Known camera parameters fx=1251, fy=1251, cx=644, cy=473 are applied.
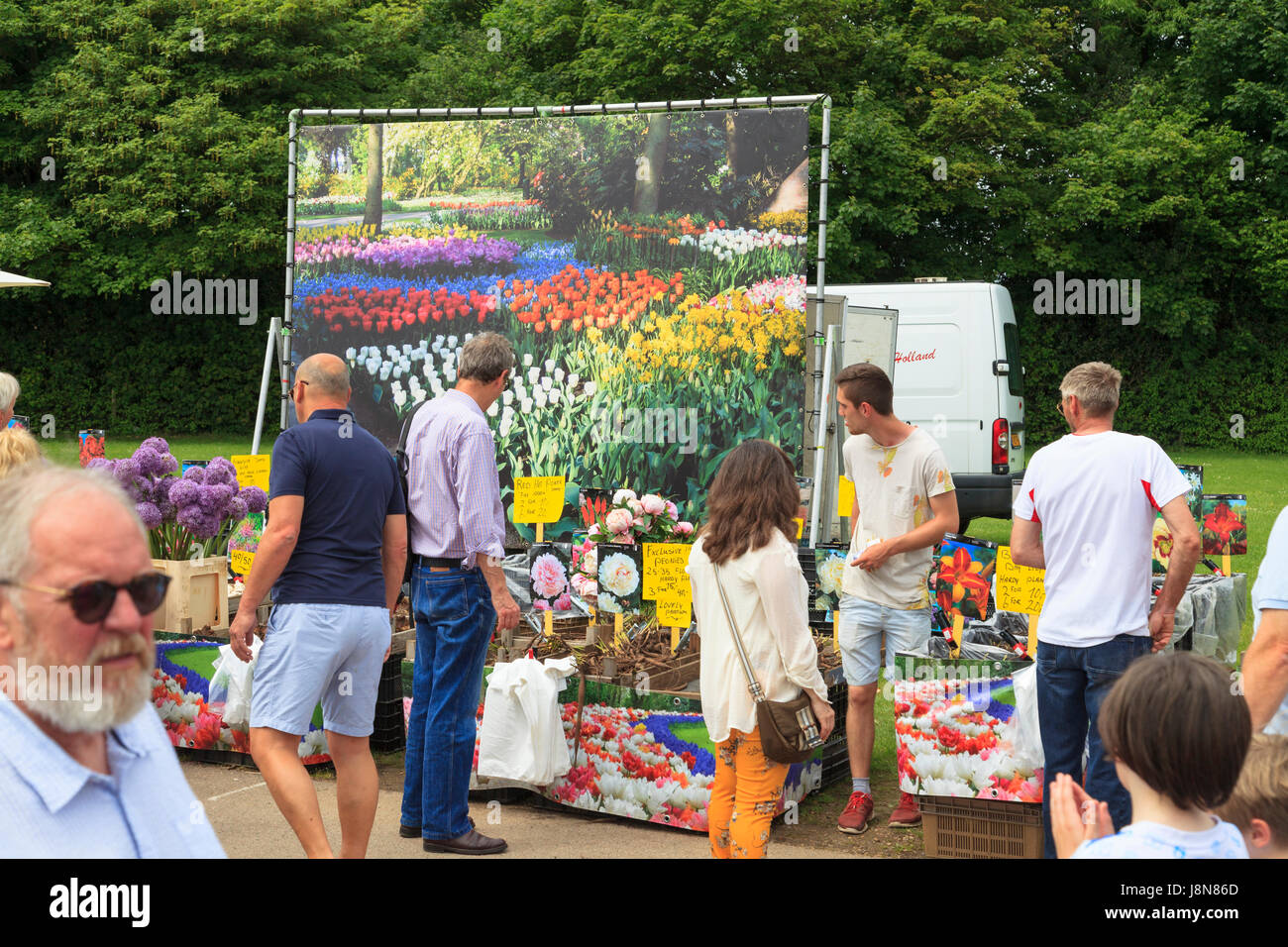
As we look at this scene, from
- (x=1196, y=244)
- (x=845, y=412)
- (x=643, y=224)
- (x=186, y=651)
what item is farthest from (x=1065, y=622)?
(x=1196, y=244)

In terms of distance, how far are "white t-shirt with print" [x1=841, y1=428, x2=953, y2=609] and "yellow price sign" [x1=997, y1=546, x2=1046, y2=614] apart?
0.28m

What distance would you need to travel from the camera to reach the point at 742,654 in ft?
11.2

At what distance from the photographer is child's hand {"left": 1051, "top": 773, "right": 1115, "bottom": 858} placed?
6.48 ft

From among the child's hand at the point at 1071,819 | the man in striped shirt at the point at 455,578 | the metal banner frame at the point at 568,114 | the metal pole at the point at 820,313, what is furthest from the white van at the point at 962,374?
the child's hand at the point at 1071,819

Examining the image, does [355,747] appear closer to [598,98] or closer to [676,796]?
[676,796]

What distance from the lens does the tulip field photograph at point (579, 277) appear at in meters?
7.51

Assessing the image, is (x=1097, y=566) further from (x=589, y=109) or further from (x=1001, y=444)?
(x=1001, y=444)

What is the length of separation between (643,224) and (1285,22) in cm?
1962

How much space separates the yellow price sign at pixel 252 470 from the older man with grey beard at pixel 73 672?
5.20 metres

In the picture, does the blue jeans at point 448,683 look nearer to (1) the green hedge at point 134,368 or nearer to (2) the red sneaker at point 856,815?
(2) the red sneaker at point 856,815

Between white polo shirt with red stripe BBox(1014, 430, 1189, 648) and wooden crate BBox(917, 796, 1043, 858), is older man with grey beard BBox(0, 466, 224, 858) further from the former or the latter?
wooden crate BBox(917, 796, 1043, 858)

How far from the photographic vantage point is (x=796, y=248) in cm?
743

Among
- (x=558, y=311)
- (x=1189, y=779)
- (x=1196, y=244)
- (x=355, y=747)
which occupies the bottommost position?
(x=355, y=747)

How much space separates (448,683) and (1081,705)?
2097mm
